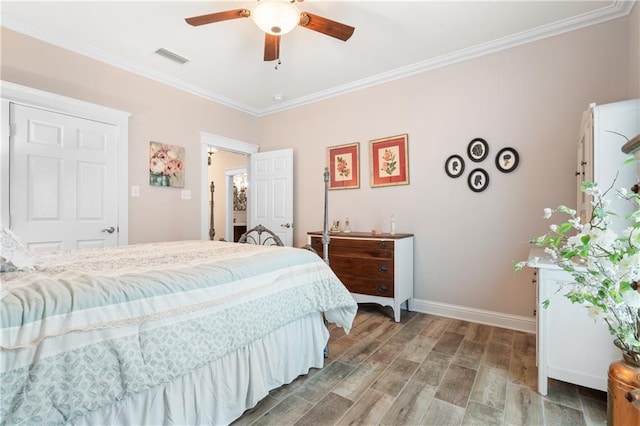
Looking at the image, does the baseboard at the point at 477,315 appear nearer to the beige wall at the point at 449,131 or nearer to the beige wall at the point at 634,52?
the beige wall at the point at 449,131

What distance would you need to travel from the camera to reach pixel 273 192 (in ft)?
14.4

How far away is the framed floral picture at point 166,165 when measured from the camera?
3421 millimetres

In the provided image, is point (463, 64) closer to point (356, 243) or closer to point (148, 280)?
point (356, 243)

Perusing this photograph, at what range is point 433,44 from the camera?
114 inches

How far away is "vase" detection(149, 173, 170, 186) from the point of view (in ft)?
11.2

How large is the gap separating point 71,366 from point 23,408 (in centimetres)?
13

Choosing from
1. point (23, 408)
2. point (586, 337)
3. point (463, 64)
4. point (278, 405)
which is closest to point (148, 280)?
point (23, 408)

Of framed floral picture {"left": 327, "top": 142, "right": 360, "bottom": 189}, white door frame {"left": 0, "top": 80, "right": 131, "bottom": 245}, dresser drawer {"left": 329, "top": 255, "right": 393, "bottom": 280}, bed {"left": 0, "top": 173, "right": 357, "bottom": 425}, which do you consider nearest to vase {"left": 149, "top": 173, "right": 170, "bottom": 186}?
white door frame {"left": 0, "top": 80, "right": 131, "bottom": 245}

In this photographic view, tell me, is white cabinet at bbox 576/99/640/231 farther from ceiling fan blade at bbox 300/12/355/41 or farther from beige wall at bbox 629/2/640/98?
ceiling fan blade at bbox 300/12/355/41

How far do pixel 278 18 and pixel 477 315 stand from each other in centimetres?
320

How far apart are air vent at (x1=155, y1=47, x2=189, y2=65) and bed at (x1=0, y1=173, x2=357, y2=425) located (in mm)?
2148

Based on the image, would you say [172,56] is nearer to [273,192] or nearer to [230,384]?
[273,192]

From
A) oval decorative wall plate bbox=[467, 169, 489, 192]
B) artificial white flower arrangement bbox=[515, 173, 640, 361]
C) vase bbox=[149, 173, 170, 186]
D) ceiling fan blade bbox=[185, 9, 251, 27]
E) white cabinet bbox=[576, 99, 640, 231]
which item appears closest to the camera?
artificial white flower arrangement bbox=[515, 173, 640, 361]

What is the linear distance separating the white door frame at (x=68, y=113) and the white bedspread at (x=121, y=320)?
1.37m
